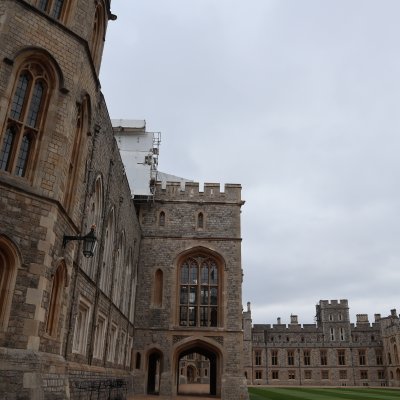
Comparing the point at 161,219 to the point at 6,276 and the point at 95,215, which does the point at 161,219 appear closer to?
the point at 95,215

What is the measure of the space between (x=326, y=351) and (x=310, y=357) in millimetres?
2362

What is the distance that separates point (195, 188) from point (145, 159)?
3572mm

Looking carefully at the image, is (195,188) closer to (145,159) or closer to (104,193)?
(145,159)

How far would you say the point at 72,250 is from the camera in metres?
9.97

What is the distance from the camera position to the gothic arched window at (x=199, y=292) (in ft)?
75.9

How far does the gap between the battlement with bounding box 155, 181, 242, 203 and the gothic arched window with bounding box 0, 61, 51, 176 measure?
51.8 ft

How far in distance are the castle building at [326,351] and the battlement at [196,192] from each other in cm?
4008

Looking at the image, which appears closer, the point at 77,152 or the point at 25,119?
the point at 25,119

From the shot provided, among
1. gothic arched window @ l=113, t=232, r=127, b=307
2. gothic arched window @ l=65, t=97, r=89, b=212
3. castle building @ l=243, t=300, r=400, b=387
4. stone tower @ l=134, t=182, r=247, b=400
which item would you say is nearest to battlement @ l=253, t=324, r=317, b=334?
castle building @ l=243, t=300, r=400, b=387

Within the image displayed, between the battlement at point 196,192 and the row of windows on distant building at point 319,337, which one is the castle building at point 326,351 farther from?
the battlement at point 196,192

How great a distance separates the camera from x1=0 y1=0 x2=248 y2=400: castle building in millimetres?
7793

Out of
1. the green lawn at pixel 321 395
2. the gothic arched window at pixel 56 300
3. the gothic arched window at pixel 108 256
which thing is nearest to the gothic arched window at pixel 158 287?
the gothic arched window at pixel 108 256

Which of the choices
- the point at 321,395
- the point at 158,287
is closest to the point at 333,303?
the point at 321,395

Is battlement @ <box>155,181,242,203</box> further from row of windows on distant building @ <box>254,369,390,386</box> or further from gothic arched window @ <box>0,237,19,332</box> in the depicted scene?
row of windows on distant building @ <box>254,369,390,386</box>
